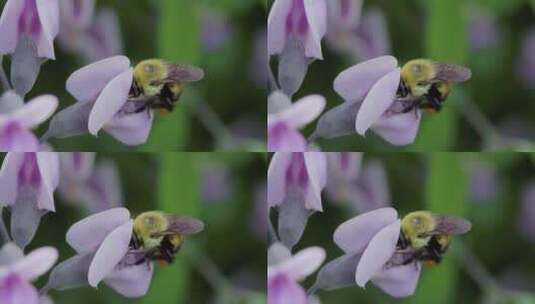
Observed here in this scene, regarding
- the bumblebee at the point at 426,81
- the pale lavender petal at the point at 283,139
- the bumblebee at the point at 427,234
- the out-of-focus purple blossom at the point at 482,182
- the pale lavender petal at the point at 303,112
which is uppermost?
the bumblebee at the point at 426,81

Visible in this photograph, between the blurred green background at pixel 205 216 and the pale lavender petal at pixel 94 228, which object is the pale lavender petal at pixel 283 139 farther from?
the pale lavender petal at pixel 94 228

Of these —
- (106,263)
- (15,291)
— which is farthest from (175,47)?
(15,291)

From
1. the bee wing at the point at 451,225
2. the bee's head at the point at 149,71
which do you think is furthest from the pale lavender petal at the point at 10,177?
the bee wing at the point at 451,225

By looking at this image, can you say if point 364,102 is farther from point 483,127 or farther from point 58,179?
point 58,179

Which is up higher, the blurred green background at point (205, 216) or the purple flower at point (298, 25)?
the purple flower at point (298, 25)

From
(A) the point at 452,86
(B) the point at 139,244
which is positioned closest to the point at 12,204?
(B) the point at 139,244
